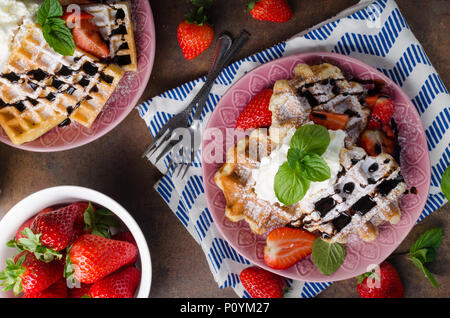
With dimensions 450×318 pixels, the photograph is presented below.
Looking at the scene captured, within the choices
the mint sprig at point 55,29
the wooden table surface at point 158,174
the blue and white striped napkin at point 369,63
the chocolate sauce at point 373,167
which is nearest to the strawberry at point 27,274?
the wooden table surface at point 158,174

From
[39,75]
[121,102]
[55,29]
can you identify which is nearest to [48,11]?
[55,29]

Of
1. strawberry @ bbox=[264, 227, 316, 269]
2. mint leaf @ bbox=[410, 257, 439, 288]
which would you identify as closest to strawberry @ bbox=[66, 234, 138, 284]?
strawberry @ bbox=[264, 227, 316, 269]

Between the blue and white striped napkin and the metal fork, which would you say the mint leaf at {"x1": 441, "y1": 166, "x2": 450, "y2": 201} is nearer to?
the blue and white striped napkin

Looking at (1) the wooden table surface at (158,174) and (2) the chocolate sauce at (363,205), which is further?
(1) the wooden table surface at (158,174)

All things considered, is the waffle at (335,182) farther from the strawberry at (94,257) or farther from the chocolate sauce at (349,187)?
the strawberry at (94,257)

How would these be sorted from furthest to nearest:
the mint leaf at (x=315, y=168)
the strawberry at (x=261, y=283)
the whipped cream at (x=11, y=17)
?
the strawberry at (x=261, y=283)
the whipped cream at (x=11, y=17)
the mint leaf at (x=315, y=168)
